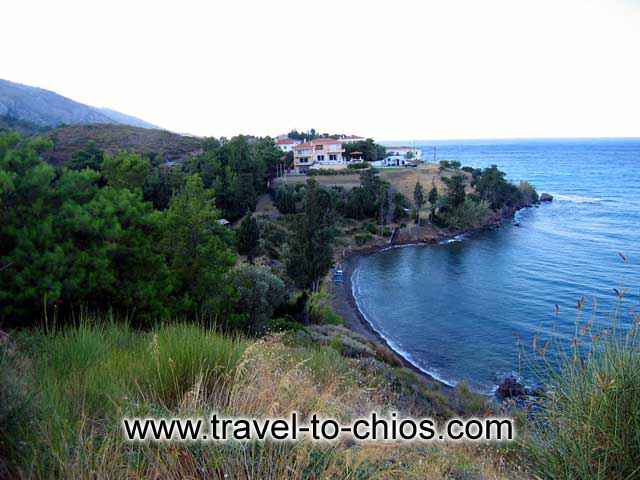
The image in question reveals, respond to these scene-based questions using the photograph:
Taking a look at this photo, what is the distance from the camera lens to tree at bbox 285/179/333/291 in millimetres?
26328

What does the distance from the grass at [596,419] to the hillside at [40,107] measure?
97.2 metres

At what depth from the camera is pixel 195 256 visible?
1462 centimetres

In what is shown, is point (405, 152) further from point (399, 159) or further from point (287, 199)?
point (287, 199)

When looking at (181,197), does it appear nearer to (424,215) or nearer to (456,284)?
(456,284)

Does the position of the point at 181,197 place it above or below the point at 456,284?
above

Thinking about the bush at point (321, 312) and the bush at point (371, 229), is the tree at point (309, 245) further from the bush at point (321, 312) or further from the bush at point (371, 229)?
the bush at point (371, 229)

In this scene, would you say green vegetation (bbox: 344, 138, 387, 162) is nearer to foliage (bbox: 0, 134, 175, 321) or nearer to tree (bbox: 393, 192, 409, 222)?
tree (bbox: 393, 192, 409, 222)

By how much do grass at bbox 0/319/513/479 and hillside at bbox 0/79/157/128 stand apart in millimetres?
95081

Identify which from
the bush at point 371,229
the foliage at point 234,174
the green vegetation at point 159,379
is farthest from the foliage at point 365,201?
the green vegetation at point 159,379

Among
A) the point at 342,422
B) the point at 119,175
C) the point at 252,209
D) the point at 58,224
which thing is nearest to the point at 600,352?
the point at 342,422

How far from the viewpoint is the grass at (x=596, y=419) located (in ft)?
9.42

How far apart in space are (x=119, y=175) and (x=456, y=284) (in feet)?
75.2

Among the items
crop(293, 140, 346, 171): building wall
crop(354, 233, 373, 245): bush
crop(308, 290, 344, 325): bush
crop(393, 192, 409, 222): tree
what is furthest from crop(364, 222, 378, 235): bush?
crop(293, 140, 346, 171): building wall

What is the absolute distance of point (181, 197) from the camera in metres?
15.3
